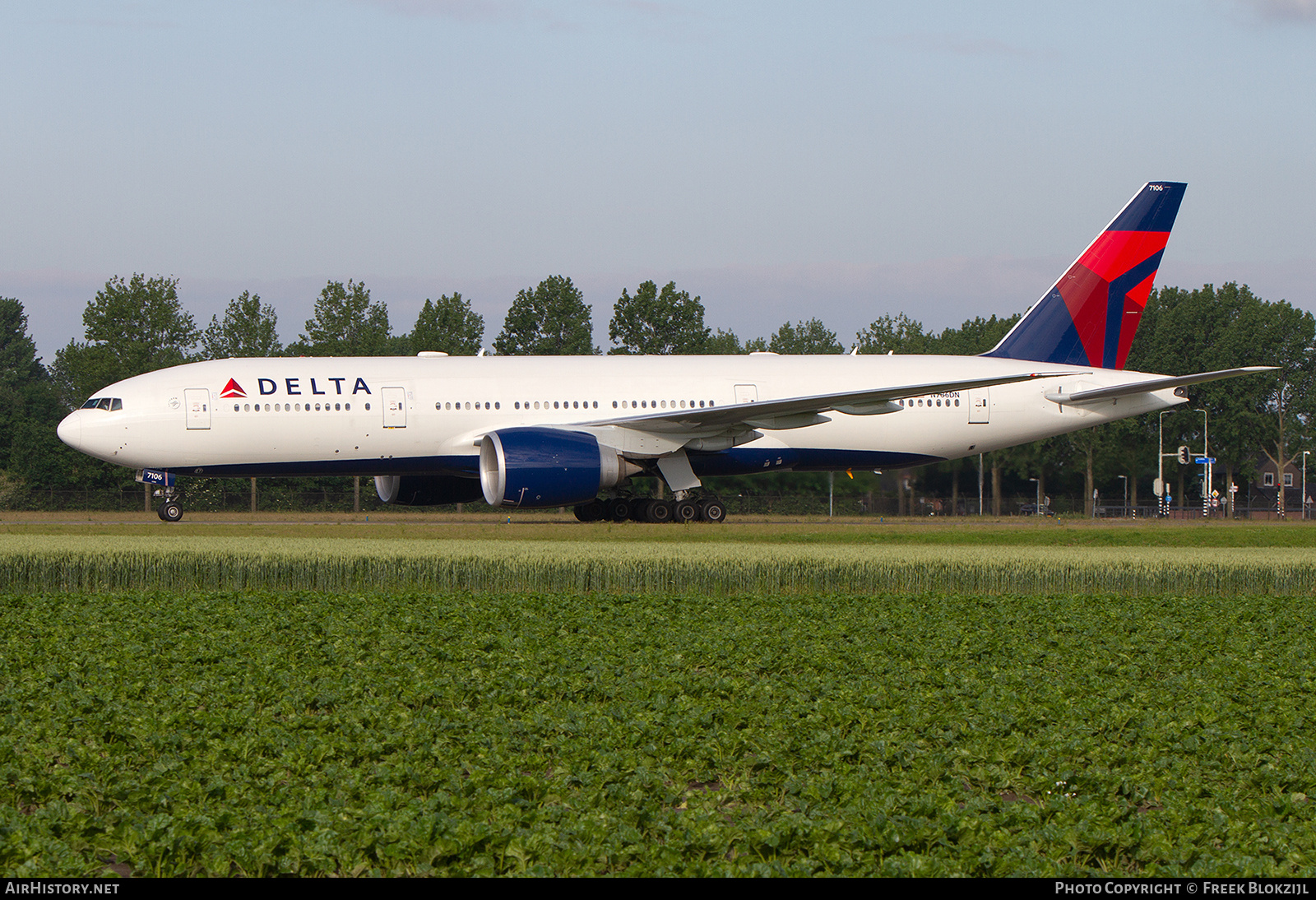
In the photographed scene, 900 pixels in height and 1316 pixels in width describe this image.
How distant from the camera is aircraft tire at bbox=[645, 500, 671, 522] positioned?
2367 cm

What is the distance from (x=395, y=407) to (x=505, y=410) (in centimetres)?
205

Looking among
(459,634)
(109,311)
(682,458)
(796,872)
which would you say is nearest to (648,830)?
(796,872)

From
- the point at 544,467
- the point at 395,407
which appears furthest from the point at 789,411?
the point at 395,407

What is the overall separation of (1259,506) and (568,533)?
50079mm

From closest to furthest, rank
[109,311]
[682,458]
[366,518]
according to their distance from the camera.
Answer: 1. [682,458]
2. [366,518]
3. [109,311]

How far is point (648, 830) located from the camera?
4.87 metres

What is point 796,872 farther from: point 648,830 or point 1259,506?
point 1259,506

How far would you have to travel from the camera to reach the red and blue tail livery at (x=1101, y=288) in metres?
26.8

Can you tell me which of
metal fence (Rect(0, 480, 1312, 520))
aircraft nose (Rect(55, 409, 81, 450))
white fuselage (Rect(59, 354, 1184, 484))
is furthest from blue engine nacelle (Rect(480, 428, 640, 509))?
metal fence (Rect(0, 480, 1312, 520))

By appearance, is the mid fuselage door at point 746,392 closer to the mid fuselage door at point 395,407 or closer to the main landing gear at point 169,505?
the mid fuselage door at point 395,407

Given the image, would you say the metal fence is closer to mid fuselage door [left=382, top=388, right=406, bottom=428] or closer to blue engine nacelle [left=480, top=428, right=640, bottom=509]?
blue engine nacelle [left=480, top=428, right=640, bottom=509]

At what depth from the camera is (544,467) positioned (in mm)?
21141

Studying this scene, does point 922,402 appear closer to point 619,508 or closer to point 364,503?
point 619,508

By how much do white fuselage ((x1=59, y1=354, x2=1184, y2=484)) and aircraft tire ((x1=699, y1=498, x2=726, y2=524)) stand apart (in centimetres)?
78
